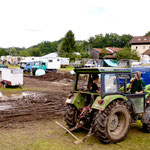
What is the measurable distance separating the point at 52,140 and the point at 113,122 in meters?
1.92

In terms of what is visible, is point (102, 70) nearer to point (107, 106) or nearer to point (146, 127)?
point (107, 106)

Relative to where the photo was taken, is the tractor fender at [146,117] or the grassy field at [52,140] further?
the tractor fender at [146,117]

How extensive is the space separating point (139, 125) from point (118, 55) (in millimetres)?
39284

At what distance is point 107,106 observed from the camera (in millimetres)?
5457

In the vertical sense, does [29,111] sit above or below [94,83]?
below

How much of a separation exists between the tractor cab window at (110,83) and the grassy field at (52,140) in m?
1.57

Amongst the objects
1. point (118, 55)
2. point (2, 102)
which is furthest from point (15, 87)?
point (118, 55)

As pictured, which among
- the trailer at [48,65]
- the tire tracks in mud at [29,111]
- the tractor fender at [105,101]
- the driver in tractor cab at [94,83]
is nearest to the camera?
the tractor fender at [105,101]

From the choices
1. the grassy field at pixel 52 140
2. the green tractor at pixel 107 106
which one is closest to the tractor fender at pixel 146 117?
the green tractor at pixel 107 106

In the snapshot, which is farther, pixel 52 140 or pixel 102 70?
pixel 52 140

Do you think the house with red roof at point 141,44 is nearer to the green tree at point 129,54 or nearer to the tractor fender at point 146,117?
the green tree at point 129,54

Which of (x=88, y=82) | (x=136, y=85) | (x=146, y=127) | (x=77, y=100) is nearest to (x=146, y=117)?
(x=146, y=127)

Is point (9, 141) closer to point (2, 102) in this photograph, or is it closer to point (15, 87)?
point (2, 102)

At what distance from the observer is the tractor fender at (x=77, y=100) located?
6.24m
